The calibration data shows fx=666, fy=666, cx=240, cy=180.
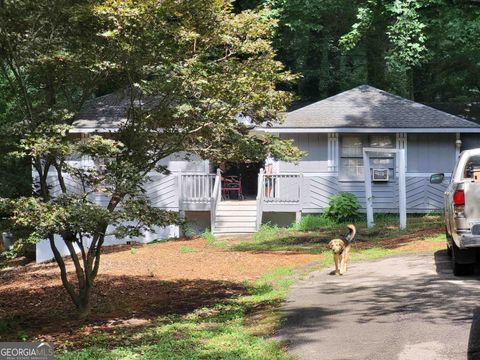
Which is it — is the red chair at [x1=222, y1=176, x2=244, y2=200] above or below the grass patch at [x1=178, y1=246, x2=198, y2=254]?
above

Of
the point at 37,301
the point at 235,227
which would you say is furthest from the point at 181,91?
the point at 235,227

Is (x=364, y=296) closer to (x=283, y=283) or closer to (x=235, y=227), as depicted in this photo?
(x=283, y=283)

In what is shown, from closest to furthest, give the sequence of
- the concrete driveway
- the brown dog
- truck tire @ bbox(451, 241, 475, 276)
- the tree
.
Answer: the concrete driveway → the tree → truck tire @ bbox(451, 241, 475, 276) → the brown dog

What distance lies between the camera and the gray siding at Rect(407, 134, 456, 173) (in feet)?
77.3

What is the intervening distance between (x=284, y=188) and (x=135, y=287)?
1103 cm

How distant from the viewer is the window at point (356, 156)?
2406 cm

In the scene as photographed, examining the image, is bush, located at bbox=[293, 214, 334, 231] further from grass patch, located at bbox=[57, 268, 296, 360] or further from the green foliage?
grass patch, located at bbox=[57, 268, 296, 360]

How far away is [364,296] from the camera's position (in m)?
9.48

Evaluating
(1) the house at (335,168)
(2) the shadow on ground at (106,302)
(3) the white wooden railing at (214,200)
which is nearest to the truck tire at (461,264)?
(2) the shadow on ground at (106,302)

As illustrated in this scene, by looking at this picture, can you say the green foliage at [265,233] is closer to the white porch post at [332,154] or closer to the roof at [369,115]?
the white porch post at [332,154]

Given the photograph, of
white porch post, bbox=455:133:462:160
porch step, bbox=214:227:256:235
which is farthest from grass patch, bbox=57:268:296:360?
white porch post, bbox=455:133:462:160

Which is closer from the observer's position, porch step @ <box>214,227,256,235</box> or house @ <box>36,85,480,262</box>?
porch step @ <box>214,227,256,235</box>

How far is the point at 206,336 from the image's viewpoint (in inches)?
317

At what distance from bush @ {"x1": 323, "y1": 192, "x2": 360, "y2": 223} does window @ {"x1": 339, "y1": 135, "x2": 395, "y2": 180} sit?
109 cm
